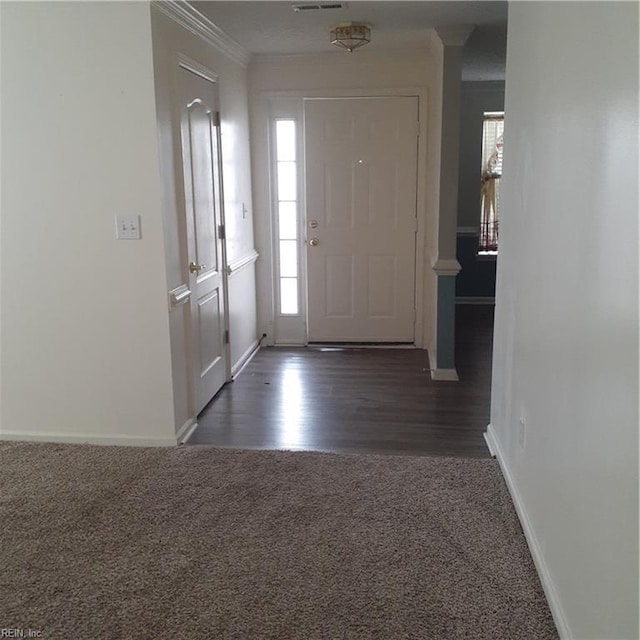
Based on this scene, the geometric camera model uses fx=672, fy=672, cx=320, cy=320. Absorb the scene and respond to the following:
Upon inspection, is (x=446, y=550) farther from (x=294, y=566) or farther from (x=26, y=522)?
(x=26, y=522)

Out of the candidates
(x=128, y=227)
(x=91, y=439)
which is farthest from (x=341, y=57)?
(x=91, y=439)

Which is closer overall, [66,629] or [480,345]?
A: [66,629]

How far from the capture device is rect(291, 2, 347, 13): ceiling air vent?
363 cm

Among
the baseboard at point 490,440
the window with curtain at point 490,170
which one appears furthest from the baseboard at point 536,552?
the window with curtain at point 490,170

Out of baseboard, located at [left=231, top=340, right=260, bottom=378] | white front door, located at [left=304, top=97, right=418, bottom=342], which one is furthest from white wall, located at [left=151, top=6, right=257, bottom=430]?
white front door, located at [left=304, top=97, right=418, bottom=342]

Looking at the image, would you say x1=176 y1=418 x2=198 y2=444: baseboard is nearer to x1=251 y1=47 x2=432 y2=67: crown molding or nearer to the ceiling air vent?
the ceiling air vent

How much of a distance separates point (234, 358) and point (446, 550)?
264cm

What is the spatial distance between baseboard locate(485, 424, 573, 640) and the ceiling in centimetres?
240

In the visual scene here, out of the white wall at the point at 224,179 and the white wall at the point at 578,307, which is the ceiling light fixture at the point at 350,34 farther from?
the white wall at the point at 578,307

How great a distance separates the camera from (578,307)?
1.90 m

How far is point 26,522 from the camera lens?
2740 mm

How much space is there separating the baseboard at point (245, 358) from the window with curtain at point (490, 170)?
115 inches

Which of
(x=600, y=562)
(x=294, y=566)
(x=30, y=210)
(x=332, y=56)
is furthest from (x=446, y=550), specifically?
(x=332, y=56)

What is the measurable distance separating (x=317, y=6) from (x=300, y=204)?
1.96 m
